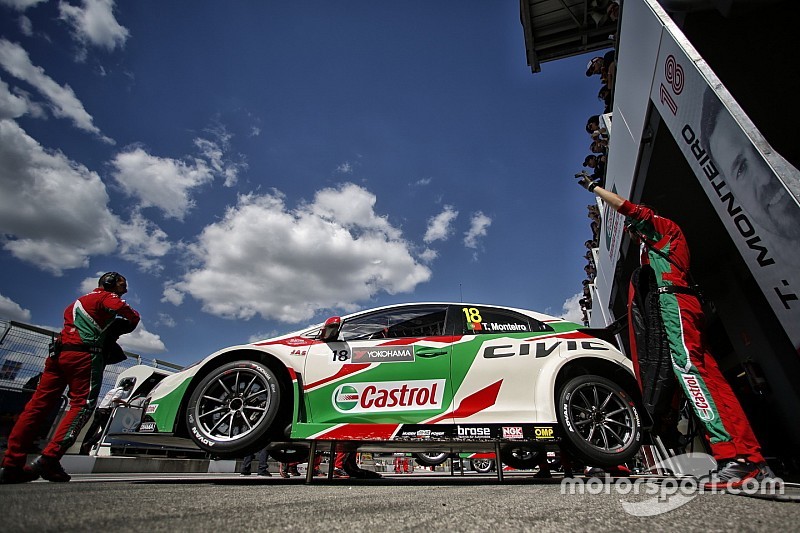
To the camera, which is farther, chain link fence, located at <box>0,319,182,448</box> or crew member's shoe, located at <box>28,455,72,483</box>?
chain link fence, located at <box>0,319,182,448</box>

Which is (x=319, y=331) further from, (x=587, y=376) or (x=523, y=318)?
(x=587, y=376)

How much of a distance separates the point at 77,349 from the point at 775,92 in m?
6.65

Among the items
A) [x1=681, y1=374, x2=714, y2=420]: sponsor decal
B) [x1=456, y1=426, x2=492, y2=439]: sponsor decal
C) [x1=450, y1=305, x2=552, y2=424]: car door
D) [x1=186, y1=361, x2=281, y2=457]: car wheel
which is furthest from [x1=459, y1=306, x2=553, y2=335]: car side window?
[x1=186, y1=361, x2=281, y2=457]: car wheel

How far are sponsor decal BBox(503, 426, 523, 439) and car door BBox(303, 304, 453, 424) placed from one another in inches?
19.2

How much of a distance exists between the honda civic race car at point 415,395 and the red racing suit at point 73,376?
488 millimetres

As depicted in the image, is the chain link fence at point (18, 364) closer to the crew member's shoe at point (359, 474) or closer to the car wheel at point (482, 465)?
the crew member's shoe at point (359, 474)

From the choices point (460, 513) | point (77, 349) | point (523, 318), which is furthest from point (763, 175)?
point (77, 349)

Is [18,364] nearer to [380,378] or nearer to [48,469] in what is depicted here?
[48,469]

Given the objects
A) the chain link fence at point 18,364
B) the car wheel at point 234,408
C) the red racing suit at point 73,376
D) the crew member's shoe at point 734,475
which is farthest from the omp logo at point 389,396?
the chain link fence at point 18,364

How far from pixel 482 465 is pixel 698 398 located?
1197 cm

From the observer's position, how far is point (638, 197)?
4.50 m

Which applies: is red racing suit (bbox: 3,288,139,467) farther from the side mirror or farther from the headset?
the side mirror

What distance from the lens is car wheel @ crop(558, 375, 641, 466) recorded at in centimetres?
291

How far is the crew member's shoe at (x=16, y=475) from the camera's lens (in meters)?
2.51
